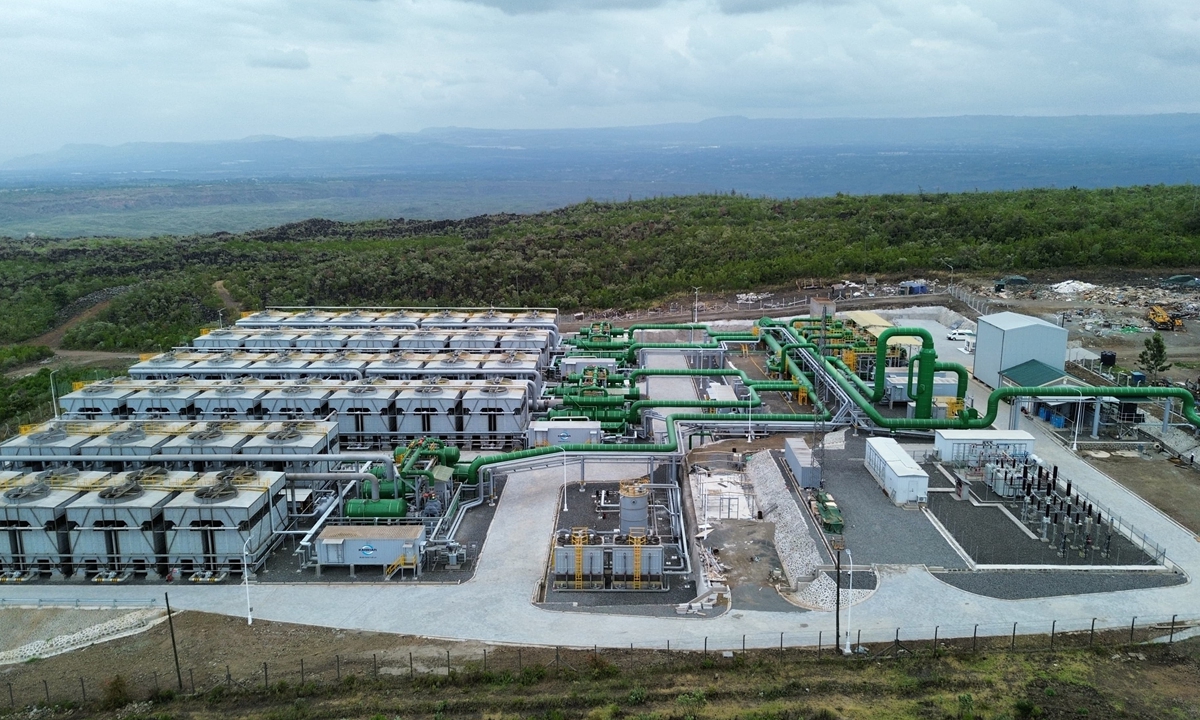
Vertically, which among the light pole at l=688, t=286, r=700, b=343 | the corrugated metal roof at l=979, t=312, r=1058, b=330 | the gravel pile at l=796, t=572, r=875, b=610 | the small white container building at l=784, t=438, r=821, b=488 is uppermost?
the corrugated metal roof at l=979, t=312, r=1058, b=330

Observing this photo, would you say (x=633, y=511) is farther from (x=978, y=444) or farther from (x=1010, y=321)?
(x=1010, y=321)

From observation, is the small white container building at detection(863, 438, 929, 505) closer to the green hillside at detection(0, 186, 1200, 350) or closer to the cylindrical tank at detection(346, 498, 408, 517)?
the cylindrical tank at detection(346, 498, 408, 517)

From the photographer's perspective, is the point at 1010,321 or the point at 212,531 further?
the point at 1010,321

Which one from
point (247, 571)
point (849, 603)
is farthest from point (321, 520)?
point (849, 603)

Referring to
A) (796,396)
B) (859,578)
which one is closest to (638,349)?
(796,396)

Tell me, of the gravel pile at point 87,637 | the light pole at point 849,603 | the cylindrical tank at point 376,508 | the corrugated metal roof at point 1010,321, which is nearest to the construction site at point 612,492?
the cylindrical tank at point 376,508

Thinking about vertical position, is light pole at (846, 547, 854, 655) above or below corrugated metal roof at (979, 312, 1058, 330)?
below

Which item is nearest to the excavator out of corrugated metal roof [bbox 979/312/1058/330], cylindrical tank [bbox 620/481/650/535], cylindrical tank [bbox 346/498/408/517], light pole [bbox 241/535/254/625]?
corrugated metal roof [bbox 979/312/1058/330]
